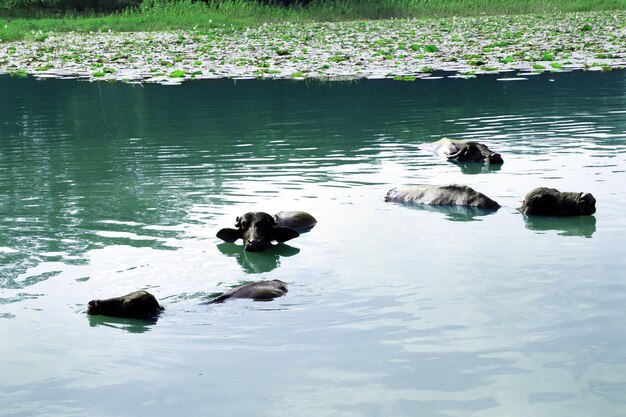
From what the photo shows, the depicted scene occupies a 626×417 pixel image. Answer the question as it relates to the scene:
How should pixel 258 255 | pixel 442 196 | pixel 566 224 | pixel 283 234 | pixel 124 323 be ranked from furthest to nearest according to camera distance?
1. pixel 442 196
2. pixel 566 224
3. pixel 283 234
4. pixel 258 255
5. pixel 124 323

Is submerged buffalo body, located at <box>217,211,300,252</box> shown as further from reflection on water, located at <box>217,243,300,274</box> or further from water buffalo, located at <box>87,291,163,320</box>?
water buffalo, located at <box>87,291,163,320</box>

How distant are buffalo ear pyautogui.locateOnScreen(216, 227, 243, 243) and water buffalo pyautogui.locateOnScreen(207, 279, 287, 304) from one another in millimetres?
1380

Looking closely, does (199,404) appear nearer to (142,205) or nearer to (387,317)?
(387,317)

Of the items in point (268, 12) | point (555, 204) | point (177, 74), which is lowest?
point (177, 74)

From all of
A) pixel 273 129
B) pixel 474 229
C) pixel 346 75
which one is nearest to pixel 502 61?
pixel 346 75

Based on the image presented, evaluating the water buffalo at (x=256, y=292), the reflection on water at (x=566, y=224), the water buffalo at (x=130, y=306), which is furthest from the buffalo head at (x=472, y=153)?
the water buffalo at (x=130, y=306)

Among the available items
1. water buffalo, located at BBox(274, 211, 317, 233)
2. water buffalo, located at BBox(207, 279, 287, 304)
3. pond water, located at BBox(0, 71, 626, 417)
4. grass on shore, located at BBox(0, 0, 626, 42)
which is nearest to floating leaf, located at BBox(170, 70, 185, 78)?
pond water, located at BBox(0, 71, 626, 417)

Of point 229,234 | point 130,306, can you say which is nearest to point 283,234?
point 229,234

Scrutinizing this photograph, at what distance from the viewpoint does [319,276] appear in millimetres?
6988

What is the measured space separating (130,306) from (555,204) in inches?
155

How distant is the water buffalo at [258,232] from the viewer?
25.6 ft

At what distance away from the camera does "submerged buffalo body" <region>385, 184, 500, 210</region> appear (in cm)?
884

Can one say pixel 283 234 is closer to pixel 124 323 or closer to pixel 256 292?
pixel 256 292

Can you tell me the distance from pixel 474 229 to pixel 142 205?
10.3ft
